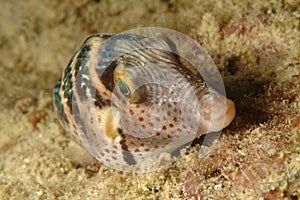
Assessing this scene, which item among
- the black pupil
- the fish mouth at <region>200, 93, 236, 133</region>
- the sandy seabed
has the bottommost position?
the sandy seabed

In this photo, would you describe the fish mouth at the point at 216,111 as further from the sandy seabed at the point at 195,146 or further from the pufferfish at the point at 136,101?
the sandy seabed at the point at 195,146

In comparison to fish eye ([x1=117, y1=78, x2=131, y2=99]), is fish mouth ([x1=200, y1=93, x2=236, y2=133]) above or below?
below

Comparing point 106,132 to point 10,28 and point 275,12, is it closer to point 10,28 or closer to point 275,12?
point 275,12

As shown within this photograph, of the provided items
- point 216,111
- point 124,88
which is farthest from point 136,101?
point 216,111

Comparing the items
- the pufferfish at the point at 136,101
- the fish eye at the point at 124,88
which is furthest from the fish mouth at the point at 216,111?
the fish eye at the point at 124,88

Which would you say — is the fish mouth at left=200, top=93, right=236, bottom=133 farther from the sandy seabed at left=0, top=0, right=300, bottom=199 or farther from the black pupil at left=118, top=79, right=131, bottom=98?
the black pupil at left=118, top=79, right=131, bottom=98

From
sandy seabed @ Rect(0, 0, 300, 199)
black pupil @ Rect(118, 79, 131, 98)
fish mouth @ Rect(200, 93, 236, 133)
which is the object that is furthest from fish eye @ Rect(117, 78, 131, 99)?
sandy seabed @ Rect(0, 0, 300, 199)

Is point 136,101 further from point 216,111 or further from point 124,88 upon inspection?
point 216,111

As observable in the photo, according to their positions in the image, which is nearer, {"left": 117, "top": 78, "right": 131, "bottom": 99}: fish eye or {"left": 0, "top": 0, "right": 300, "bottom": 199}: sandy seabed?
{"left": 0, "top": 0, "right": 300, "bottom": 199}: sandy seabed
